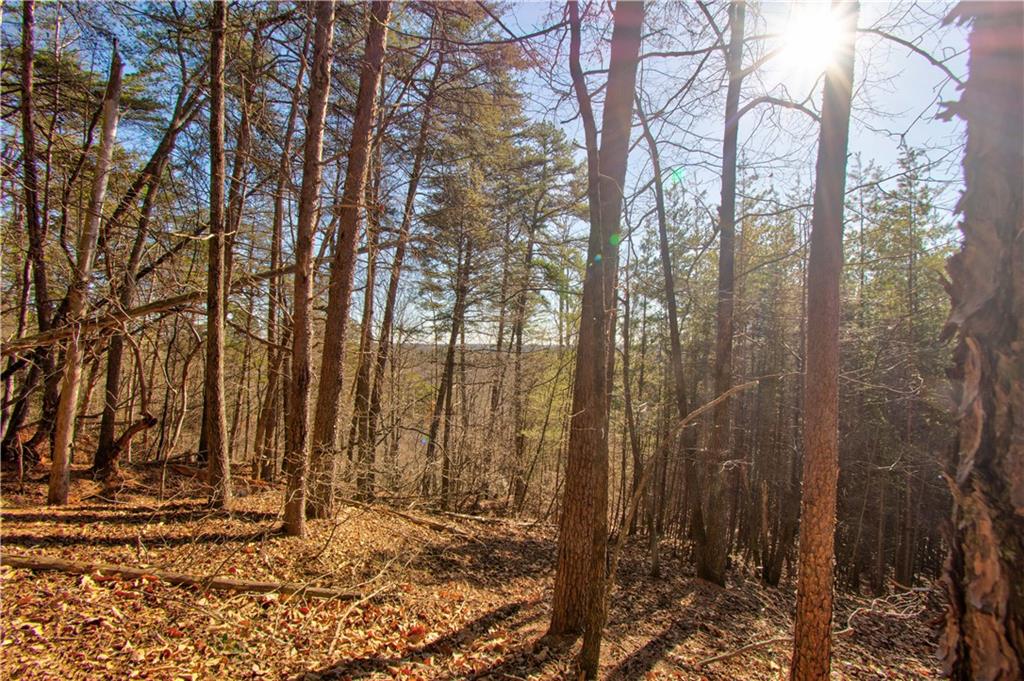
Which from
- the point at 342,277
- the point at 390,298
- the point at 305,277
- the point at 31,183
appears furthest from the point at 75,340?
the point at 390,298

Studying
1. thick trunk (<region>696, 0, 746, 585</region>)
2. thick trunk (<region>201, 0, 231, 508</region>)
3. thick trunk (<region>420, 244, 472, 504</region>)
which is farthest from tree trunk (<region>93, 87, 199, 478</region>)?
thick trunk (<region>696, 0, 746, 585</region>)

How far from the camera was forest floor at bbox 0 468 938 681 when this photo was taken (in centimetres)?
345

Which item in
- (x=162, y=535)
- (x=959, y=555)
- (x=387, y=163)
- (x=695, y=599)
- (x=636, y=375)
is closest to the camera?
(x=959, y=555)

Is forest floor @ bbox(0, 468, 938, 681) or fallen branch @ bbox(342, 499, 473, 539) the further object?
fallen branch @ bbox(342, 499, 473, 539)

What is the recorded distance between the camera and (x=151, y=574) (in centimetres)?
416

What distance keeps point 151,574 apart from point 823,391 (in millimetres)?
5625

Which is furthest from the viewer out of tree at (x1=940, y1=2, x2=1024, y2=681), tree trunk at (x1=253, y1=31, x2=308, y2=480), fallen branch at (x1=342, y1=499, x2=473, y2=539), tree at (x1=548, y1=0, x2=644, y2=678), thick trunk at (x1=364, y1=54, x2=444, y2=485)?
thick trunk at (x1=364, y1=54, x2=444, y2=485)

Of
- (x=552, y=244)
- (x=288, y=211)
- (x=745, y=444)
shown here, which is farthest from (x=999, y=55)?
(x=745, y=444)

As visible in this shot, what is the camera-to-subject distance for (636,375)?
1588 cm

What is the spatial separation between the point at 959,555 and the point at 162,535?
6.31m

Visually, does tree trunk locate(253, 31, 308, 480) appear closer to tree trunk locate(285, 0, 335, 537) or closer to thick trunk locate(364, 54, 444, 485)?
thick trunk locate(364, 54, 444, 485)

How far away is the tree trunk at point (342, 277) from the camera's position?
5.87 metres

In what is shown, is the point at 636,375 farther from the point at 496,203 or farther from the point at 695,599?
the point at 695,599

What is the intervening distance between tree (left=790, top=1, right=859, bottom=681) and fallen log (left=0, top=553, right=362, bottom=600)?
4200 millimetres
